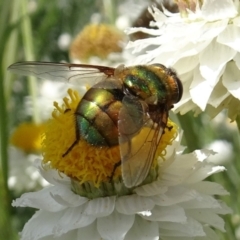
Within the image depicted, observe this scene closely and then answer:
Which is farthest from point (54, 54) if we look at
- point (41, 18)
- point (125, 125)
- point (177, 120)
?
point (125, 125)

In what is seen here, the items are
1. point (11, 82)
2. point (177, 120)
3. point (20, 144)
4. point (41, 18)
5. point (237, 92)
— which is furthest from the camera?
point (41, 18)

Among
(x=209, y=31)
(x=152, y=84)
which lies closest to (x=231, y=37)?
(x=209, y=31)

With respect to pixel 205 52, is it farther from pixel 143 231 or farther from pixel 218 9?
pixel 143 231

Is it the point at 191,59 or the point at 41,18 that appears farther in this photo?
the point at 41,18

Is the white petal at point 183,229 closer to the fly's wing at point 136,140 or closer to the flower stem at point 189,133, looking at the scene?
the fly's wing at point 136,140

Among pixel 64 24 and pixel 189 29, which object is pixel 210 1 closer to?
pixel 189 29

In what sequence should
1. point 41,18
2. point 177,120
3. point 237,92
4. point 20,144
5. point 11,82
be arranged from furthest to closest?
Result: point 41,18, point 20,144, point 11,82, point 177,120, point 237,92

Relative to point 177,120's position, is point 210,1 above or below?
above

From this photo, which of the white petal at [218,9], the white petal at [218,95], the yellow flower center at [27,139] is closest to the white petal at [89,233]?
the white petal at [218,95]
